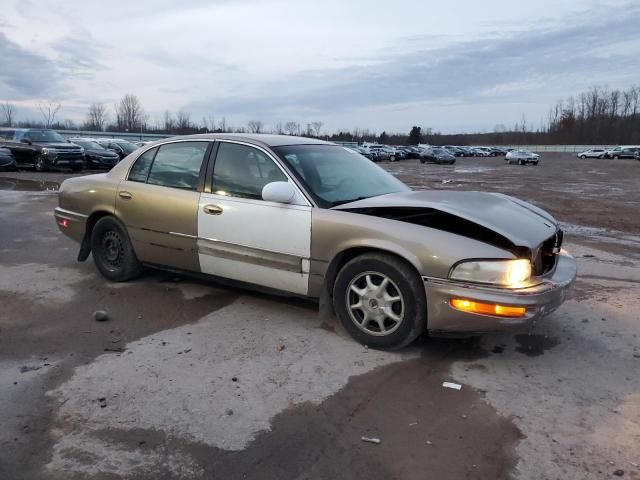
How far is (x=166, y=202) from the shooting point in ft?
16.6

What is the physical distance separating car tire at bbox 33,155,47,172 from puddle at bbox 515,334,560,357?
71.2ft

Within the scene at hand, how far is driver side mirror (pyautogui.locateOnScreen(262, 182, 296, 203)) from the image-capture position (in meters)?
4.21

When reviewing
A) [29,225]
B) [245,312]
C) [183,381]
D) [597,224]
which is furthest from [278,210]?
[597,224]

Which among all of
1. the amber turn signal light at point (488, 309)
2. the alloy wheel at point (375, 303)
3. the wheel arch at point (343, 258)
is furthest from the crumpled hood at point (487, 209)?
the alloy wheel at point (375, 303)

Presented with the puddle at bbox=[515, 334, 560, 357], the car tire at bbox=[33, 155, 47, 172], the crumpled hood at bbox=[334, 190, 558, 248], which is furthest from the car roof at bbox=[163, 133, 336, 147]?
the car tire at bbox=[33, 155, 47, 172]

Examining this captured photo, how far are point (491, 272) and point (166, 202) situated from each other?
3.04 meters

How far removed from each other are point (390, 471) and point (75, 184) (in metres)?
4.83

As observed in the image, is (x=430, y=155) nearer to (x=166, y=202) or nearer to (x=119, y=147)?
(x=119, y=147)

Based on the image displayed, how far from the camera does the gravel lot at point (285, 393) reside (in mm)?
2684

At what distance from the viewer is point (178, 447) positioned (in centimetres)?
278

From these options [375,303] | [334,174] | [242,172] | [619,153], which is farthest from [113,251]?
[619,153]

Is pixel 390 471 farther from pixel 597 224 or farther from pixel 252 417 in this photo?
pixel 597 224

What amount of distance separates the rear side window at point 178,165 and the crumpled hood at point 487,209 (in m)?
1.57

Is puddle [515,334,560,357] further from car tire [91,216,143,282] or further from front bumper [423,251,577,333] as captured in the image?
car tire [91,216,143,282]
